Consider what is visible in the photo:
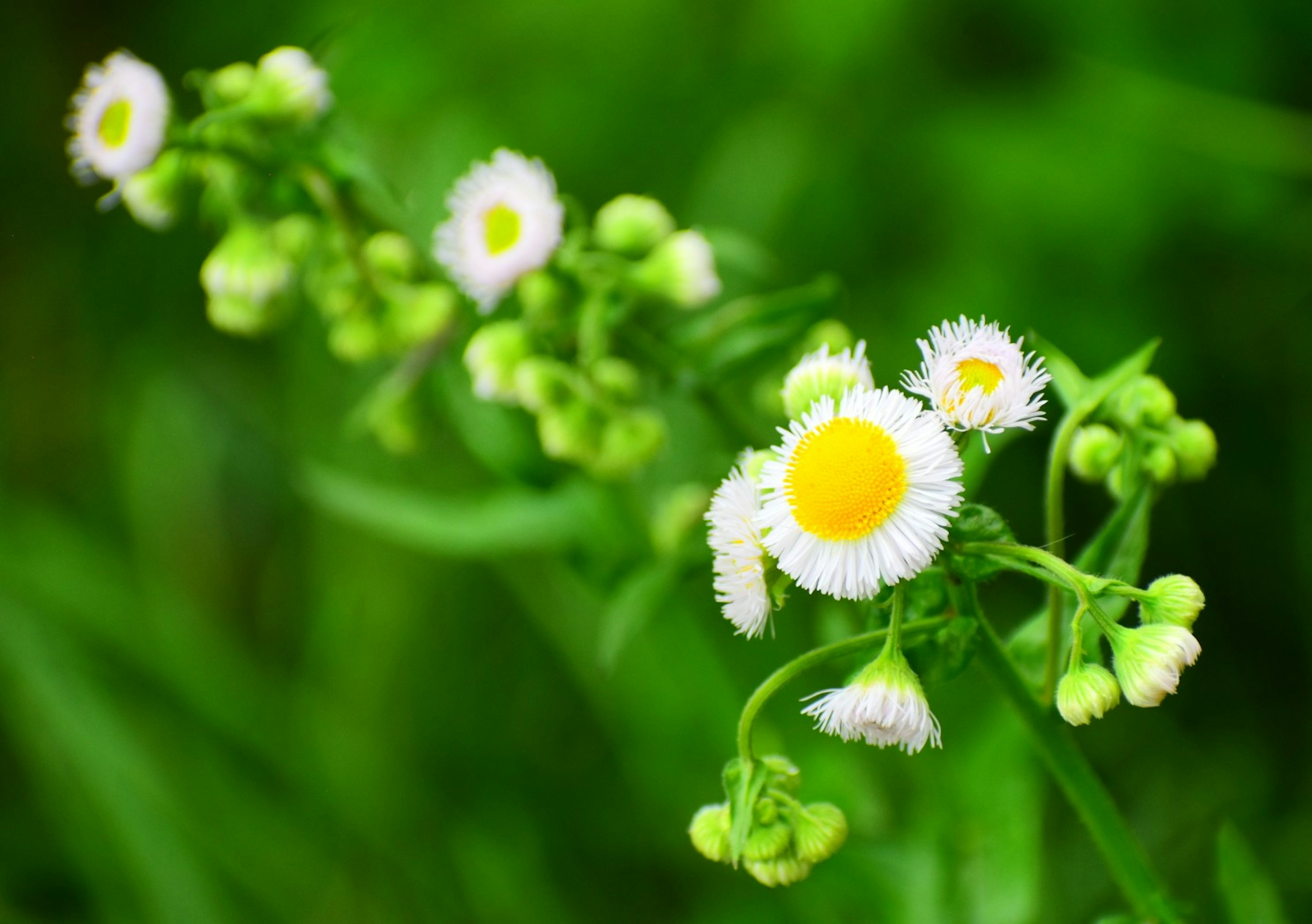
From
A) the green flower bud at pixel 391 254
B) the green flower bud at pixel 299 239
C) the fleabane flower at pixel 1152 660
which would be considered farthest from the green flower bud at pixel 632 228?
the fleabane flower at pixel 1152 660

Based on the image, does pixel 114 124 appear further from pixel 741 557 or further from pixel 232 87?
pixel 741 557

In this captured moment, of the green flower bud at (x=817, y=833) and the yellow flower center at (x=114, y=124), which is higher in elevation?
the yellow flower center at (x=114, y=124)

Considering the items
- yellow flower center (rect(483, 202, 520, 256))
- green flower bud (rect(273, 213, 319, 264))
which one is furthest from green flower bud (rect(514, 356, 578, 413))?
green flower bud (rect(273, 213, 319, 264))

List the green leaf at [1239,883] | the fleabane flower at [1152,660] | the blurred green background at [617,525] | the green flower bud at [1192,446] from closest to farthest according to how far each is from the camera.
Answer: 1. the fleabane flower at [1152,660]
2. the green flower bud at [1192,446]
3. the green leaf at [1239,883]
4. the blurred green background at [617,525]

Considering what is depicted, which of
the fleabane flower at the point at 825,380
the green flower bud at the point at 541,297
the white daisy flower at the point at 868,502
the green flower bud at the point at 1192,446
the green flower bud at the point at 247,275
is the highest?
the green flower bud at the point at 247,275

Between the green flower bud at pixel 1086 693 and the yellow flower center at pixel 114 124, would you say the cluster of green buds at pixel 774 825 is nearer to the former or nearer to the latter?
the green flower bud at pixel 1086 693

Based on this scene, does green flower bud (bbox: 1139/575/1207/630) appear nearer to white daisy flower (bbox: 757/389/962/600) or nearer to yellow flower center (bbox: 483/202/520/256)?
white daisy flower (bbox: 757/389/962/600)

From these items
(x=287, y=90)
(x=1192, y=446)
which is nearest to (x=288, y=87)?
(x=287, y=90)
